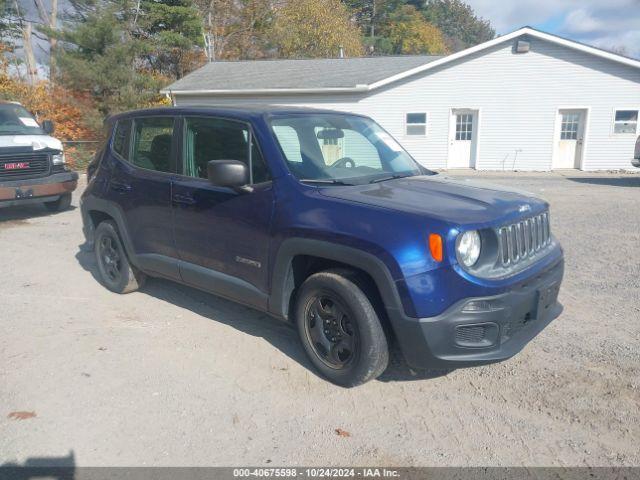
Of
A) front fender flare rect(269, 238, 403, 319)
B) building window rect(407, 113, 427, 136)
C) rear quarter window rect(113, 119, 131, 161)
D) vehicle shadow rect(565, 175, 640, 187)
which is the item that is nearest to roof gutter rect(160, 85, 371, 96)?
building window rect(407, 113, 427, 136)

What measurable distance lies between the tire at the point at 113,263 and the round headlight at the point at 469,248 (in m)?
3.66

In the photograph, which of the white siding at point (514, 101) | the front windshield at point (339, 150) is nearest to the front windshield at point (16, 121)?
the front windshield at point (339, 150)

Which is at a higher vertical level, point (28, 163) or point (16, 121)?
point (16, 121)

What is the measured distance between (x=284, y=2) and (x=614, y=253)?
106ft

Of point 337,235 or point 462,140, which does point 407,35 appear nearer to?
point 462,140

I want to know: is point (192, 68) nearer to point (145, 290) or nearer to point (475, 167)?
point (475, 167)

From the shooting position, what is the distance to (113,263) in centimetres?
580

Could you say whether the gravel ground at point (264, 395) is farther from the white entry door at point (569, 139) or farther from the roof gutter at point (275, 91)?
→ the white entry door at point (569, 139)

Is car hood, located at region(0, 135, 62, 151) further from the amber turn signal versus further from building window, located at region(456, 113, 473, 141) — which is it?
building window, located at region(456, 113, 473, 141)

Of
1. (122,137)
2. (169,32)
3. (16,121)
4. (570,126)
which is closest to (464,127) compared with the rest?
(570,126)

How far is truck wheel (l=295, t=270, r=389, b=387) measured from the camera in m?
3.48

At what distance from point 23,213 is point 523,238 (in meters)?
10.3

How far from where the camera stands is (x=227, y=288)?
437 centimetres

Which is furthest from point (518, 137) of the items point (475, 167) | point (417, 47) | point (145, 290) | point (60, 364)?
point (417, 47)
